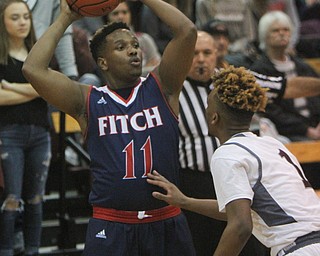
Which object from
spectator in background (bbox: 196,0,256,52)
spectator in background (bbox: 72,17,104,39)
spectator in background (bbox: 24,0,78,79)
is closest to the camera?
spectator in background (bbox: 24,0,78,79)

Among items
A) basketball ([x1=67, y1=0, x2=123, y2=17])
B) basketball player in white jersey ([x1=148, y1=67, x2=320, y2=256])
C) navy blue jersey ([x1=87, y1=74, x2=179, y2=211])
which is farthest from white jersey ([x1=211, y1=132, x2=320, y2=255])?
basketball ([x1=67, y1=0, x2=123, y2=17])

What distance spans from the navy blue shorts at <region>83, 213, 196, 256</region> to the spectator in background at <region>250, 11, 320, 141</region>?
2.99 m

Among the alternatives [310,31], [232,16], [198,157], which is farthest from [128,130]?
[310,31]

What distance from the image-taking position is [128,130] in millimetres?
4328

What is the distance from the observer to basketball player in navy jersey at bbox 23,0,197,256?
4305mm

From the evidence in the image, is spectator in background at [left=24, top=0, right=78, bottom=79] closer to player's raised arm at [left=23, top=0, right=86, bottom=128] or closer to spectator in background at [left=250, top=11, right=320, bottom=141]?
player's raised arm at [left=23, top=0, right=86, bottom=128]

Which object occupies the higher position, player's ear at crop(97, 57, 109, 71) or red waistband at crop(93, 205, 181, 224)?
player's ear at crop(97, 57, 109, 71)

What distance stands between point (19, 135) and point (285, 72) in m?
3.00

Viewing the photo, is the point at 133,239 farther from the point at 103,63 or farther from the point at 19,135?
the point at 19,135

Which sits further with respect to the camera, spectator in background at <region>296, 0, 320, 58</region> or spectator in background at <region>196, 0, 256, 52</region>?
spectator in background at <region>296, 0, 320, 58</region>

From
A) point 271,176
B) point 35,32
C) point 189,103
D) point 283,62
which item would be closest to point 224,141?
point 271,176

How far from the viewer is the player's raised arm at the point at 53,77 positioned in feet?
14.2

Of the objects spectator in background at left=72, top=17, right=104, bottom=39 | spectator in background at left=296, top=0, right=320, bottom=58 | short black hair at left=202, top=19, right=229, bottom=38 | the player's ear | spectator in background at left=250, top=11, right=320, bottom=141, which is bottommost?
spectator in background at left=296, top=0, right=320, bottom=58

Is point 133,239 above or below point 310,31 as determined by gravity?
above
